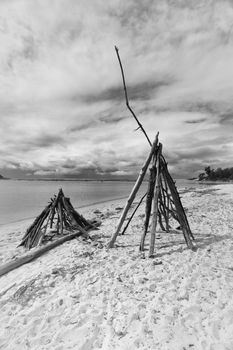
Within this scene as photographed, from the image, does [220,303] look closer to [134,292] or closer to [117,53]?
[134,292]

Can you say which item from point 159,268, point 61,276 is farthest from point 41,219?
point 159,268

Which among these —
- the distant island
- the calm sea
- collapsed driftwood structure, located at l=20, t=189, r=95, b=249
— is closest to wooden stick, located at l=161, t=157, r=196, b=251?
collapsed driftwood structure, located at l=20, t=189, r=95, b=249

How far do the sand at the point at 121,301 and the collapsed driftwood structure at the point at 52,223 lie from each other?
1951mm

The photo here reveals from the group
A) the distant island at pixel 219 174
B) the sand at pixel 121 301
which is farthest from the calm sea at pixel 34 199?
the distant island at pixel 219 174

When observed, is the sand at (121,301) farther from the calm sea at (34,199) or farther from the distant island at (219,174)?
the distant island at (219,174)

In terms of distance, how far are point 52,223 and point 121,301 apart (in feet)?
19.9

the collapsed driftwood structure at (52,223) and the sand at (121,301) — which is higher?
the collapsed driftwood structure at (52,223)

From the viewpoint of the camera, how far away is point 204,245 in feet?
21.7

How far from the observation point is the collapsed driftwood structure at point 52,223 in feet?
26.8

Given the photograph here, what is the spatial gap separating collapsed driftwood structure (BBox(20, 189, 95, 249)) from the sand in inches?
76.8

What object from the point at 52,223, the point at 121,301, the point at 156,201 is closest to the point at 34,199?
the point at 52,223

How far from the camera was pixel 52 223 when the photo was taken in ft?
30.0

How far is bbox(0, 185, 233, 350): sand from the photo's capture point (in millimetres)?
3012

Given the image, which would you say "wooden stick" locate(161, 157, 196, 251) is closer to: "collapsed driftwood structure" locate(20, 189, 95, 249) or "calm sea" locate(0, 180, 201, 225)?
"collapsed driftwood structure" locate(20, 189, 95, 249)
